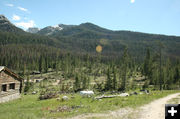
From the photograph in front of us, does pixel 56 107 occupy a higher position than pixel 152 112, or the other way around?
pixel 152 112

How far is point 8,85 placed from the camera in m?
24.3

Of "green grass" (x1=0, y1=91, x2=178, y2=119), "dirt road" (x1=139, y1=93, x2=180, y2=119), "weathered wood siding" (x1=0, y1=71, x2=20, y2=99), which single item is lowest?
"green grass" (x1=0, y1=91, x2=178, y2=119)

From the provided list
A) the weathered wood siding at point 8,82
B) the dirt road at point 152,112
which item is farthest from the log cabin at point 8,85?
the dirt road at point 152,112

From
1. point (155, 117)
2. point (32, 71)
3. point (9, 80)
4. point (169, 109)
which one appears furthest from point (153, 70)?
point (32, 71)

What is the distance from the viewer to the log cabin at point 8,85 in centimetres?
2255

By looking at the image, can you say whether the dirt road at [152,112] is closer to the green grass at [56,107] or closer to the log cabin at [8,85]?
the green grass at [56,107]

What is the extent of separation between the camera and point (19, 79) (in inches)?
1096

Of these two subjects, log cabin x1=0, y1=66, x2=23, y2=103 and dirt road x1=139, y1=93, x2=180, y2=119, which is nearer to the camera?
dirt road x1=139, y1=93, x2=180, y2=119

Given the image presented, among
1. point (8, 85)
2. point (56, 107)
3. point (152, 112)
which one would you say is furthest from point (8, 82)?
point (152, 112)

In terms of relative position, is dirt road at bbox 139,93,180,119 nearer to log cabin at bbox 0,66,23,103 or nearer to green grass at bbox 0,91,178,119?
green grass at bbox 0,91,178,119

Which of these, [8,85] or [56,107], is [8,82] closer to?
[8,85]

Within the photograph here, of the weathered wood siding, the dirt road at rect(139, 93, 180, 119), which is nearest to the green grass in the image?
the dirt road at rect(139, 93, 180, 119)

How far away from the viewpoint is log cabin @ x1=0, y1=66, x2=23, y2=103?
22.5m

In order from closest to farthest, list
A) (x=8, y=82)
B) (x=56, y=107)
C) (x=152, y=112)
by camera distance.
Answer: (x=152, y=112), (x=56, y=107), (x=8, y=82)
